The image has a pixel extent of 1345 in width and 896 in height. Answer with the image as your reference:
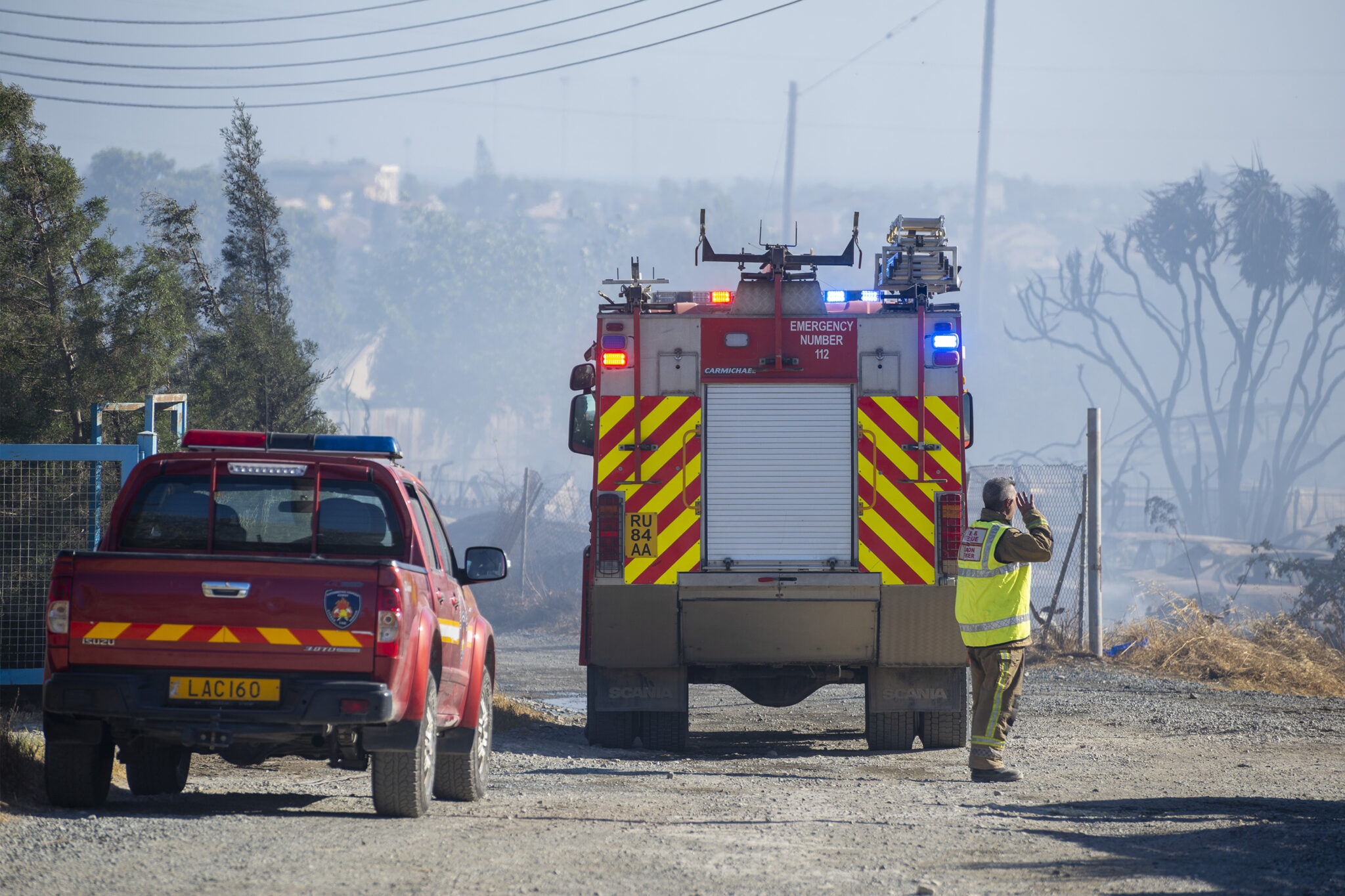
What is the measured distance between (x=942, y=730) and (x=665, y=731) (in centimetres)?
200

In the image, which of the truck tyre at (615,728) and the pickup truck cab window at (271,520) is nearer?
the pickup truck cab window at (271,520)

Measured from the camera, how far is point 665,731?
1038cm

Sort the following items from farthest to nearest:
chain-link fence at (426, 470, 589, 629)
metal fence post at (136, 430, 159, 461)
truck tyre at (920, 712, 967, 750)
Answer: chain-link fence at (426, 470, 589, 629)
truck tyre at (920, 712, 967, 750)
metal fence post at (136, 430, 159, 461)

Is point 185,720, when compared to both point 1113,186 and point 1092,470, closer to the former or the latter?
point 1092,470

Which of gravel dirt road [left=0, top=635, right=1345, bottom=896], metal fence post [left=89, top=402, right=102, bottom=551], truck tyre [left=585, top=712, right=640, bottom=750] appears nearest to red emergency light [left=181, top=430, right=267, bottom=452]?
gravel dirt road [left=0, top=635, right=1345, bottom=896]

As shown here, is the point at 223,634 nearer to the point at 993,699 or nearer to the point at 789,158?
the point at 993,699

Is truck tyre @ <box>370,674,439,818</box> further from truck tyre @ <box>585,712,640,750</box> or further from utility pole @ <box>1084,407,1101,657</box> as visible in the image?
utility pole @ <box>1084,407,1101,657</box>

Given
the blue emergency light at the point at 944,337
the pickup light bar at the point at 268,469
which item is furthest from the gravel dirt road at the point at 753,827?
the blue emergency light at the point at 944,337

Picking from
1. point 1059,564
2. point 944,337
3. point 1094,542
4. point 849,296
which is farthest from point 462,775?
point 1059,564

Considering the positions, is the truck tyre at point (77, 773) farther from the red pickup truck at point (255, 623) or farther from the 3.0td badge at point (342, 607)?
the 3.0td badge at point (342, 607)

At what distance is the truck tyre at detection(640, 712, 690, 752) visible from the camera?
1036 cm

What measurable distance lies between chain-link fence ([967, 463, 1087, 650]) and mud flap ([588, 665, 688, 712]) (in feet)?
24.0

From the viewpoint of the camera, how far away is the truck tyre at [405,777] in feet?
22.0

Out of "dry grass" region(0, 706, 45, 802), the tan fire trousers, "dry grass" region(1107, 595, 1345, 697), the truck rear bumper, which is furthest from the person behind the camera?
"dry grass" region(1107, 595, 1345, 697)
